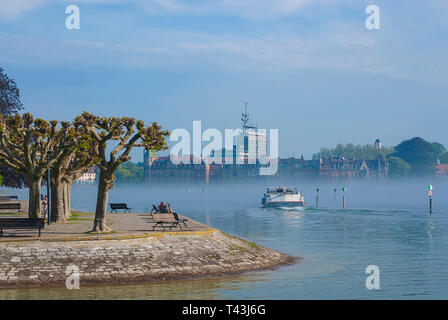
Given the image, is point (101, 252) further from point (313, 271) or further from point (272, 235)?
point (272, 235)

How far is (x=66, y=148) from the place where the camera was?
35.9m

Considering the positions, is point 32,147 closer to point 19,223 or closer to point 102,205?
point 102,205

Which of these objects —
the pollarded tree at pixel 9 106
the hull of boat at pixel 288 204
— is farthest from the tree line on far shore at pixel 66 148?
the hull of boat at pixel 288 204

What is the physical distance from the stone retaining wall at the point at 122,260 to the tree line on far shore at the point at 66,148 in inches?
150

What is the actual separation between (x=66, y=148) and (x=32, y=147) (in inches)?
93.1

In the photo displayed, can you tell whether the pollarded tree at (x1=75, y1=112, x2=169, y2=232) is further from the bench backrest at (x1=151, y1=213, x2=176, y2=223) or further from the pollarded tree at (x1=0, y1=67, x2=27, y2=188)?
the pollarded tree at (x1=0, y1=67, x2=27, y2=188)

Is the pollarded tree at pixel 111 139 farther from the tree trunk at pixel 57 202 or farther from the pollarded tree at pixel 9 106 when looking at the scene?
the pollarded tree at pixel 9 106

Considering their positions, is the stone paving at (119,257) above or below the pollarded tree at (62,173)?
below

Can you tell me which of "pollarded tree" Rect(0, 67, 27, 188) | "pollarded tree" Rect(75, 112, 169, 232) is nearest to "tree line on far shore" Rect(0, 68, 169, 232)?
"pollarded tree" Rect(75, 112, 169, 232)

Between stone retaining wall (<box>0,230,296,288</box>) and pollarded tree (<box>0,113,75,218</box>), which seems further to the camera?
pollarded tree (<box>0,113,75,218</box>)

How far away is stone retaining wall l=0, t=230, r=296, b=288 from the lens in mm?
25625

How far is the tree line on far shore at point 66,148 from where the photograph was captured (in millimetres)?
32062

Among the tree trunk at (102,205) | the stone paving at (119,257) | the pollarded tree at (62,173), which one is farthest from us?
the pollarded tree at (62,173)
